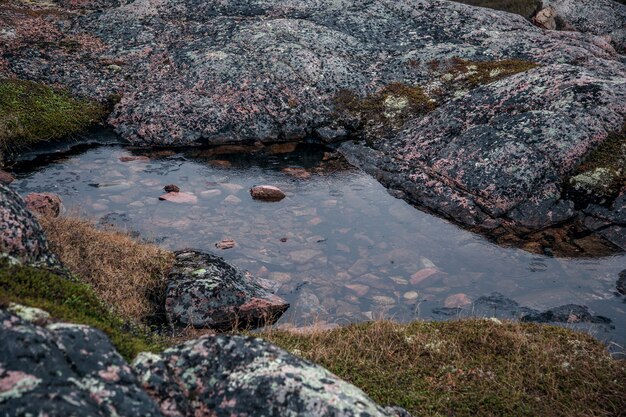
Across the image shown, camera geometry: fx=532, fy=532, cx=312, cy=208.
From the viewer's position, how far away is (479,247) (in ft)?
46.3

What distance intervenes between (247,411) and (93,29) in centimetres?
2221

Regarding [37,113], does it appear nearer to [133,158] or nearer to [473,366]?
[133,158]

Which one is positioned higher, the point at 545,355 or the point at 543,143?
the point at 543,143

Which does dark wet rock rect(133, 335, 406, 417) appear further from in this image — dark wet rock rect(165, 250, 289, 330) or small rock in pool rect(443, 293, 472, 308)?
small rock in pool rect(443, 293, 472, 308)

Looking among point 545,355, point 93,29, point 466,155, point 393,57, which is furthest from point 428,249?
point 93,29

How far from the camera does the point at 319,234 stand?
1477cm

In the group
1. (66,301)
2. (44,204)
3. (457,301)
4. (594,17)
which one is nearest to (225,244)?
(44,204)

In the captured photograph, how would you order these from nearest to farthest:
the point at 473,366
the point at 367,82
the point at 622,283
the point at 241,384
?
the point at 241,384 < the point at 473,366 < the point at 622,283 < the point at 367,82

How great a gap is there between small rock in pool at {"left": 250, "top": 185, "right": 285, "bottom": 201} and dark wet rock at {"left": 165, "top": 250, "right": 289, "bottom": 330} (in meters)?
4.34

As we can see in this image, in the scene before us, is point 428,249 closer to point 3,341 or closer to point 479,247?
point 479,247

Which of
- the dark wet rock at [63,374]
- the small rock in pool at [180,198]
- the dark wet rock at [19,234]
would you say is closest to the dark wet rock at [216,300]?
the dark wet rock at [19,234]

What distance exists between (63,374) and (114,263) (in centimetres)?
718

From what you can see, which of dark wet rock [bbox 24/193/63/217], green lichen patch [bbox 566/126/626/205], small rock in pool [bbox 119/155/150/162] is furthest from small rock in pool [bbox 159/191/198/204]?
green lichen patch [bbox 566/126/626/205]

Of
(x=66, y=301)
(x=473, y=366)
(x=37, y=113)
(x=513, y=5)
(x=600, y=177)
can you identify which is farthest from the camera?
(x=513, y=5)
